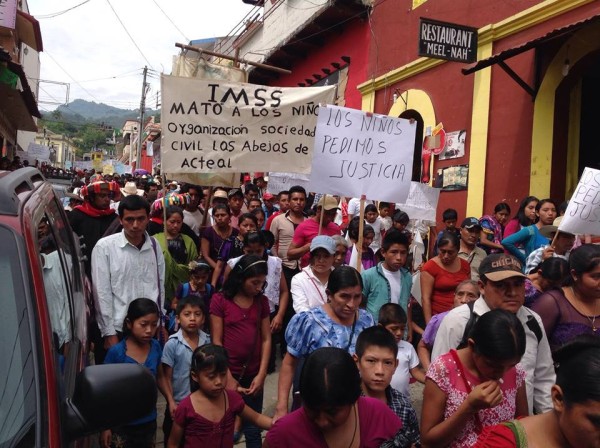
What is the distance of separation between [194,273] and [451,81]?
7.48 metres

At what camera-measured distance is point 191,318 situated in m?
3.96

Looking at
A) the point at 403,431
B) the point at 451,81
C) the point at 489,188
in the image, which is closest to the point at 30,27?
the point at 451,81

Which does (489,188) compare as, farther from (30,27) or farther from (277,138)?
(30,27)

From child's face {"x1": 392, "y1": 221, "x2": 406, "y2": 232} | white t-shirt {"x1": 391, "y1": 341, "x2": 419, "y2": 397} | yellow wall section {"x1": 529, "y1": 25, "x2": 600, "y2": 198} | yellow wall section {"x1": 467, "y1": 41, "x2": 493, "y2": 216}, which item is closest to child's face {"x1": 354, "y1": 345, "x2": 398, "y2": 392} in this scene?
white t-shirt {"x1": 391, "y1": 341, "x2": 419, "y2": 397}

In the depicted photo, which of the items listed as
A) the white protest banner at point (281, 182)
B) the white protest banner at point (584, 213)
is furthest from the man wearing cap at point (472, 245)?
the white protest banner at point (281, 182)

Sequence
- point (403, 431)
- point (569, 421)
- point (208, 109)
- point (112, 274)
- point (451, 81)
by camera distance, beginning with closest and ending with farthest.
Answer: point (569, 421)
point (403, 431)
point (112, 274)
point (208, 109)
point (451, 81)

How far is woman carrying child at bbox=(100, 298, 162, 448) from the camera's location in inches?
137

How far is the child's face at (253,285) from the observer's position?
13.0ft

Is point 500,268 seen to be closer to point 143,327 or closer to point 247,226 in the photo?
point 143,327

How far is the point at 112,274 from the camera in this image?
4.12 meters

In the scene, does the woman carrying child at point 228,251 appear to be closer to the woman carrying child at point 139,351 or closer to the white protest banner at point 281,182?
the woman carrying child at point 139,351

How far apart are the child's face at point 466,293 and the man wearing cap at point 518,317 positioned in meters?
1.02

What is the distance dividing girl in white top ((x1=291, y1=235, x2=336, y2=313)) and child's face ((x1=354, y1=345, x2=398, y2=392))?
1.34 metres

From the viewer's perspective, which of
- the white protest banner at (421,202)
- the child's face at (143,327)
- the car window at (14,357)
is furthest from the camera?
the white protest banner at (421,202)
